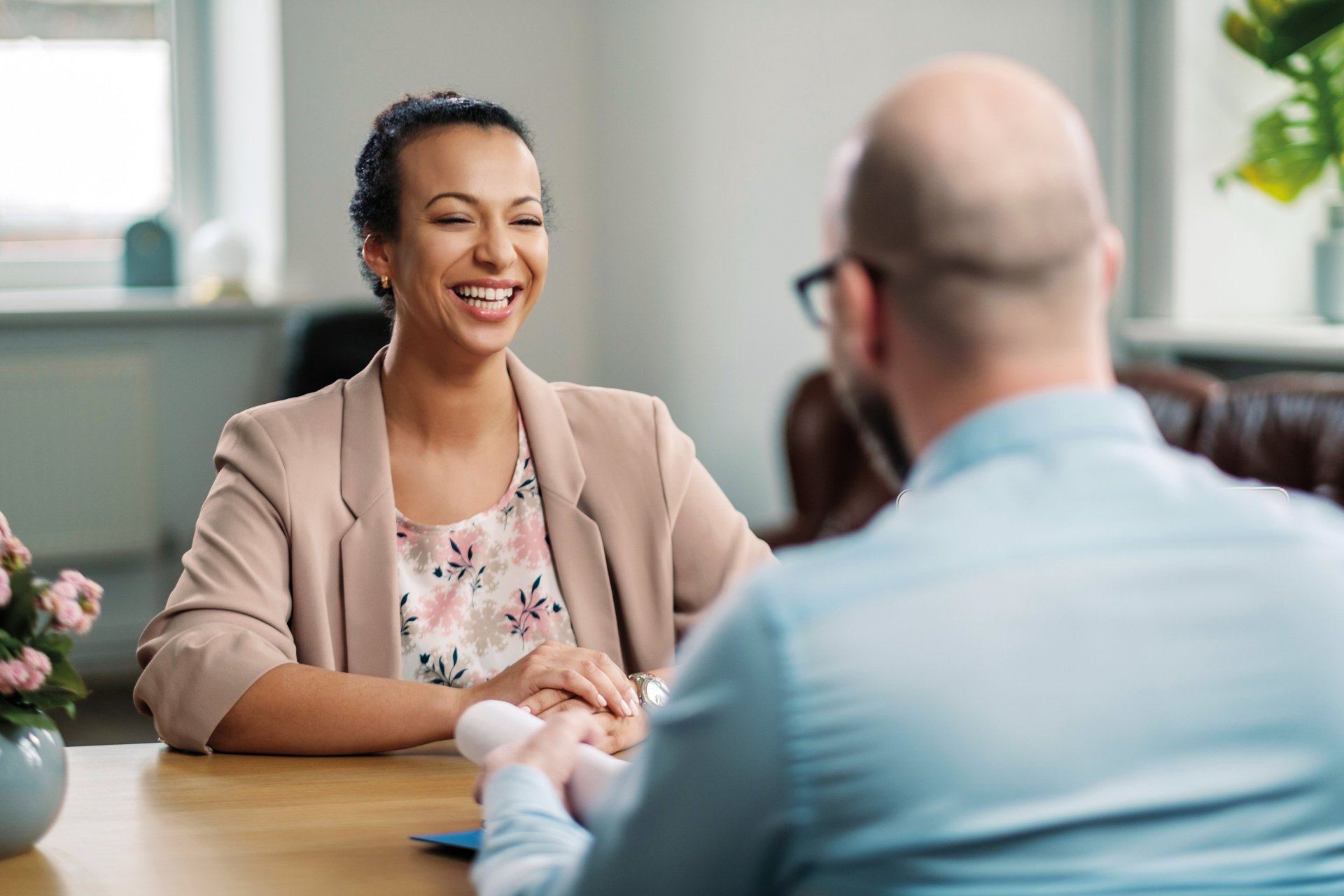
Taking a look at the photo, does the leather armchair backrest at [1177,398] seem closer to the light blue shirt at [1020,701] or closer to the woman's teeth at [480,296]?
the woman's teeth at [480,296]

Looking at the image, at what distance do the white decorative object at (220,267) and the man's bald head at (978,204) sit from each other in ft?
13.2

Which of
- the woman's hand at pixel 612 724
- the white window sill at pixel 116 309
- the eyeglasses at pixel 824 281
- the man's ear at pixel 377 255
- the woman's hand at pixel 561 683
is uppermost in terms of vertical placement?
the man's ear at pixel 377 255

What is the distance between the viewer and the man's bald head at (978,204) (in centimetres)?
76

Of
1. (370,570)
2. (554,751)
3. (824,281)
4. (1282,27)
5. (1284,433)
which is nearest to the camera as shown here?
(824,281)

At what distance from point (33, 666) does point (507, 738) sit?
383 mm

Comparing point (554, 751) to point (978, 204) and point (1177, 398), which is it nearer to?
point (978, 204)

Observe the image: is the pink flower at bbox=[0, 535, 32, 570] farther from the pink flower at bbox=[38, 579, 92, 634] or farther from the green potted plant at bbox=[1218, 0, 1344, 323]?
the green potted plant at bbox=[1218, 0, 1344, 323]

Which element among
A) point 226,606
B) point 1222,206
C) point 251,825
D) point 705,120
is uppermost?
point 705,120

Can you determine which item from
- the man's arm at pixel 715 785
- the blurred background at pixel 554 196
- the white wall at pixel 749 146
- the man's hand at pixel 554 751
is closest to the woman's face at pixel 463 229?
the man's hand at pixel 554 751

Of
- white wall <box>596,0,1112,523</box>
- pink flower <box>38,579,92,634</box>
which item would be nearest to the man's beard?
pink flower <box>38,579,92,634</box>

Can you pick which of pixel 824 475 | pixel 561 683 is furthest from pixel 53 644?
pixel 824 475

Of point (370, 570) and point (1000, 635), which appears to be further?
point (370, 570)

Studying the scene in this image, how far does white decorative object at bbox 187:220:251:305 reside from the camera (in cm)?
457

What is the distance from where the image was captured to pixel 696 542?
1851 millimetres
